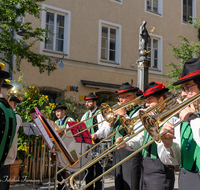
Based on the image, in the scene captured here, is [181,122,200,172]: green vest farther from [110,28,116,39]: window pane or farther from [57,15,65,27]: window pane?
[110,28,116,39]: window pane

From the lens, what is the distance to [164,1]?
15.5 metres

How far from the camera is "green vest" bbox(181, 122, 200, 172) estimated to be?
218cm

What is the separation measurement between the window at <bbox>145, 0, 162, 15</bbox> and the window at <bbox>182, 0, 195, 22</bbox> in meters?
2.30

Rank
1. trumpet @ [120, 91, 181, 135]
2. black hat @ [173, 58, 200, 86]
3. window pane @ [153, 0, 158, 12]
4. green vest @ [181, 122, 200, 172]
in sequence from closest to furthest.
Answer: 1. green vest @ [181, 122, 200, 172]
2. black hat @ [173, 58, 200, 86]
3. trumpet @ [120, 91, 181, 135]
4. window pane @ [153, 0, 158, 12]

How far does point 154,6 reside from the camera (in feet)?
50.2

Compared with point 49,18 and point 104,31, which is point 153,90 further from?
point 104,31

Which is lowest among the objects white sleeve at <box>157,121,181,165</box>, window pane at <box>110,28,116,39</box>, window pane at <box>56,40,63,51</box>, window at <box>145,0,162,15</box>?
white sleeve at <box>157,121,181,165</box>

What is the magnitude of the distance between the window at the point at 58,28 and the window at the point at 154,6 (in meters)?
5.66

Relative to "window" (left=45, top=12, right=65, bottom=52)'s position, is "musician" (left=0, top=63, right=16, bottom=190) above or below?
below

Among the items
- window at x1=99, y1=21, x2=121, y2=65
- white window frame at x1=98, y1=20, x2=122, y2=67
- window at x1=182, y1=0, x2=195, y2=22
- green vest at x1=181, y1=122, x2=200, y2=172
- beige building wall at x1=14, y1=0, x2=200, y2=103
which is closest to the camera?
green vest at x1=181, y1=122, x2=200, y2=172

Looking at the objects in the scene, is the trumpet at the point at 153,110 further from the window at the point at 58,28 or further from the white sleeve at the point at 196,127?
the window at the point at 58,28

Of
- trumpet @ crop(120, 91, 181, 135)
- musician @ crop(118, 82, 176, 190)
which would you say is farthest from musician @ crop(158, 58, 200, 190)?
musician @ crop(118, 82, 176, 190)

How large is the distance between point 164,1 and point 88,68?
7255 millimetres

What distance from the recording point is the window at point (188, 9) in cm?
1661
